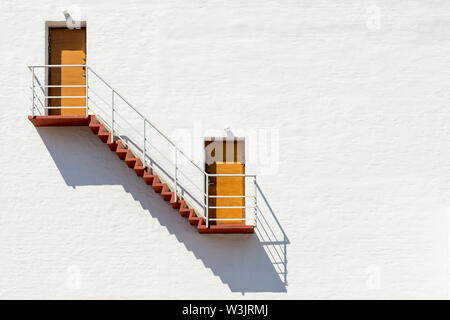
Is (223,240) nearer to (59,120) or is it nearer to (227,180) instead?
(227,180)

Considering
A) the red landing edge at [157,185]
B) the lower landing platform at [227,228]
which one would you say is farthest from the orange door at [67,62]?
the lower landing platform at [227,228]

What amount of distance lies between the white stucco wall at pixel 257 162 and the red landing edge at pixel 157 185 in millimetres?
619

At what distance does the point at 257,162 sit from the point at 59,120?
4840 mm

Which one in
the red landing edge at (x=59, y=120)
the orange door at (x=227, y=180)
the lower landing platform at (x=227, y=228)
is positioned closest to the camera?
the lower landing platform at (x=227, y=228)

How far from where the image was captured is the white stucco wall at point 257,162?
42.5 ft

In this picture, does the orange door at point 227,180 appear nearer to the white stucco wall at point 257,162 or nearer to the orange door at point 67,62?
the white stucco wall at point 257,162

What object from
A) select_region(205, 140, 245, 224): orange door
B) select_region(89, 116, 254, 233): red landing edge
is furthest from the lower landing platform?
select_region(205, 140, 245, 224): orange door

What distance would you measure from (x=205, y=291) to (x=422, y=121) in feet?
22.1

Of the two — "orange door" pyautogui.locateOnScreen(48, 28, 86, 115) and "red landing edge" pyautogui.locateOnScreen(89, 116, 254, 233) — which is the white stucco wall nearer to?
"orange door" pyautogui.locateOnScreen(48, 28, 86, 115)

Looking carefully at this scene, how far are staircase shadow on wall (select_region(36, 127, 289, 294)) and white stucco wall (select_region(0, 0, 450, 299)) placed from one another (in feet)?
0.11

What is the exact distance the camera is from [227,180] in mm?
13242

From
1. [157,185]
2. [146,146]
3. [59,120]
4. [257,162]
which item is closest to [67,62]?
[59,120]

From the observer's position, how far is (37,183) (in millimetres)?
13180
